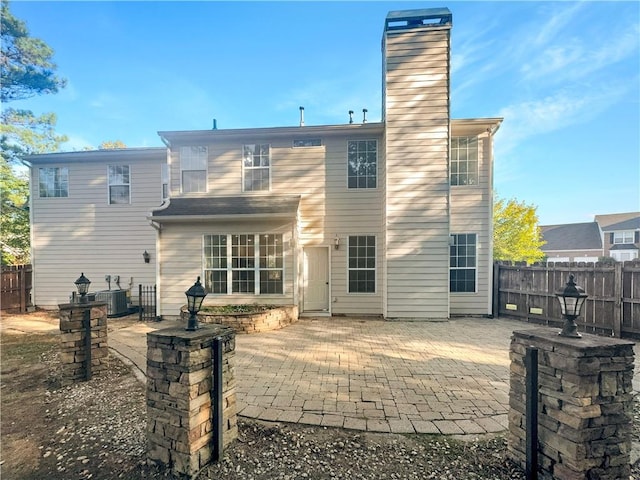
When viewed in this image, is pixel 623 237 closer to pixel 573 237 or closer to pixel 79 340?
pixel 573 237

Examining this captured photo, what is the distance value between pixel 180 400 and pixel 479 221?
909cm

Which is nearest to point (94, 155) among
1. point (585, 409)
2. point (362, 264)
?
point (362, 264)

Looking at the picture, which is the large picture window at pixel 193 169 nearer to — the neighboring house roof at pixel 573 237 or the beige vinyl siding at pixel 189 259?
the beige vinyl siding at pixel 189 259

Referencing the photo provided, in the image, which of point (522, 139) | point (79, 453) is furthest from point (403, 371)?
point (522, 139)

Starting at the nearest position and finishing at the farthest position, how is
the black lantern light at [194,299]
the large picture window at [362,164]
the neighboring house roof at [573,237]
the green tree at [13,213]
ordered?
the black lantern light at [194,299] < the large picture window at [362,164] < the green tree at [13,213] < the neighboring house roof at [573,237]

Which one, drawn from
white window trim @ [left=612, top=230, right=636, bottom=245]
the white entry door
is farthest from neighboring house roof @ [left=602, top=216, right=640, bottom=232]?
the white entry door

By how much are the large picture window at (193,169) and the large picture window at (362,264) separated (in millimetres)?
5261

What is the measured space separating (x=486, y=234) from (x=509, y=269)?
124 centimetres

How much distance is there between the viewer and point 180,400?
2.34 meters

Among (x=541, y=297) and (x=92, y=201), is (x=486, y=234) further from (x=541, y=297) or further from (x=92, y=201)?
(x=92, y=201)

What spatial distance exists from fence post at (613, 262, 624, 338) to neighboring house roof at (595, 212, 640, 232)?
3074 centimetres

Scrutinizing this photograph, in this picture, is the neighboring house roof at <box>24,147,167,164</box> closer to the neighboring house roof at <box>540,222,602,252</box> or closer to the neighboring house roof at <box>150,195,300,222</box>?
the neighboring house roof at <box>150,195,300,222</box>

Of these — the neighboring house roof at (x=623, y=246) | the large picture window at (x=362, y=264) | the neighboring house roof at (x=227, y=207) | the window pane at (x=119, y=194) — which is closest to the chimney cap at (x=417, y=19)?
the neighboring house roof at (x=227, y=207)

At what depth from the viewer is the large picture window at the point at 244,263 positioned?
8.17 metres
